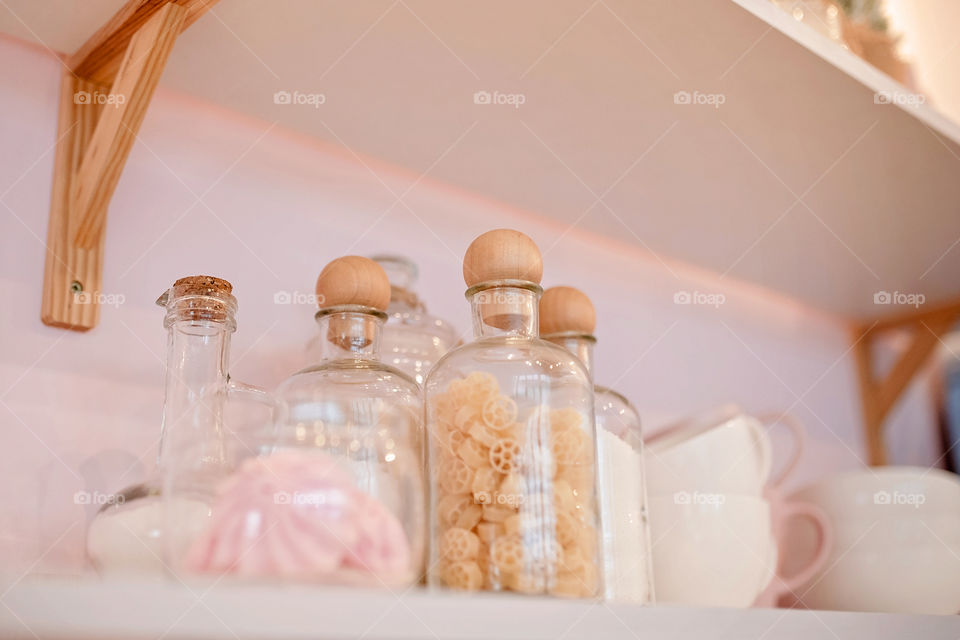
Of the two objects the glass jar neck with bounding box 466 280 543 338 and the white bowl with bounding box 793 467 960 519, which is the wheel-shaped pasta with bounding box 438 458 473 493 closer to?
the glass jar neck with bounding box 466 280 543 338

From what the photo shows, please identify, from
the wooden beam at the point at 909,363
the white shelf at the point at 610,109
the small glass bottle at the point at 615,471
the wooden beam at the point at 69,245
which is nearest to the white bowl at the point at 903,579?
the small glass bottle at the point at 615,471

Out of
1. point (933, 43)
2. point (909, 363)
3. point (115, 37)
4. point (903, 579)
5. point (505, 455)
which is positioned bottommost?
point (903, 579)

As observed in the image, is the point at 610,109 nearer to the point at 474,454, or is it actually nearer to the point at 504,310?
the point at 504,310

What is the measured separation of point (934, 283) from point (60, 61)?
48.7 inches

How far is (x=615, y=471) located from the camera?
71 cm

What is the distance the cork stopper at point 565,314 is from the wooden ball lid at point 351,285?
173 mm

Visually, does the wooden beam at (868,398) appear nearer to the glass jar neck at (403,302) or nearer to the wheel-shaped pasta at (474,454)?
the glass jar neck at (403,302)

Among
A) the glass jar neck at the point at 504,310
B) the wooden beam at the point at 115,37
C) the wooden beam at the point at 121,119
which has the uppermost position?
the wooden beam at the point at 115,37

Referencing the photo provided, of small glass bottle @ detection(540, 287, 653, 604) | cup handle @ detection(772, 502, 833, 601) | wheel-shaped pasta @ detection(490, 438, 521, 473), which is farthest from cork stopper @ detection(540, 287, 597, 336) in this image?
cup handle @ detection(772, 502, 833, 601)

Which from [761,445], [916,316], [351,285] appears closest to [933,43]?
[916,316]

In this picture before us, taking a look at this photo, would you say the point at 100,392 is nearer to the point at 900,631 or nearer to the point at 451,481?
the point at 451,481

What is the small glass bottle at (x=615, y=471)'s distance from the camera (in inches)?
27.0

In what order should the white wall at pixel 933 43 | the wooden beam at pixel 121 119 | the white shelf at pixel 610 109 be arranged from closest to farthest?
the wooden beam at pixel 121 119 → the white shelf at pixel 610 109 → the white wall at pixel 933 43

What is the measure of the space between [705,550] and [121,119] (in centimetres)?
60
